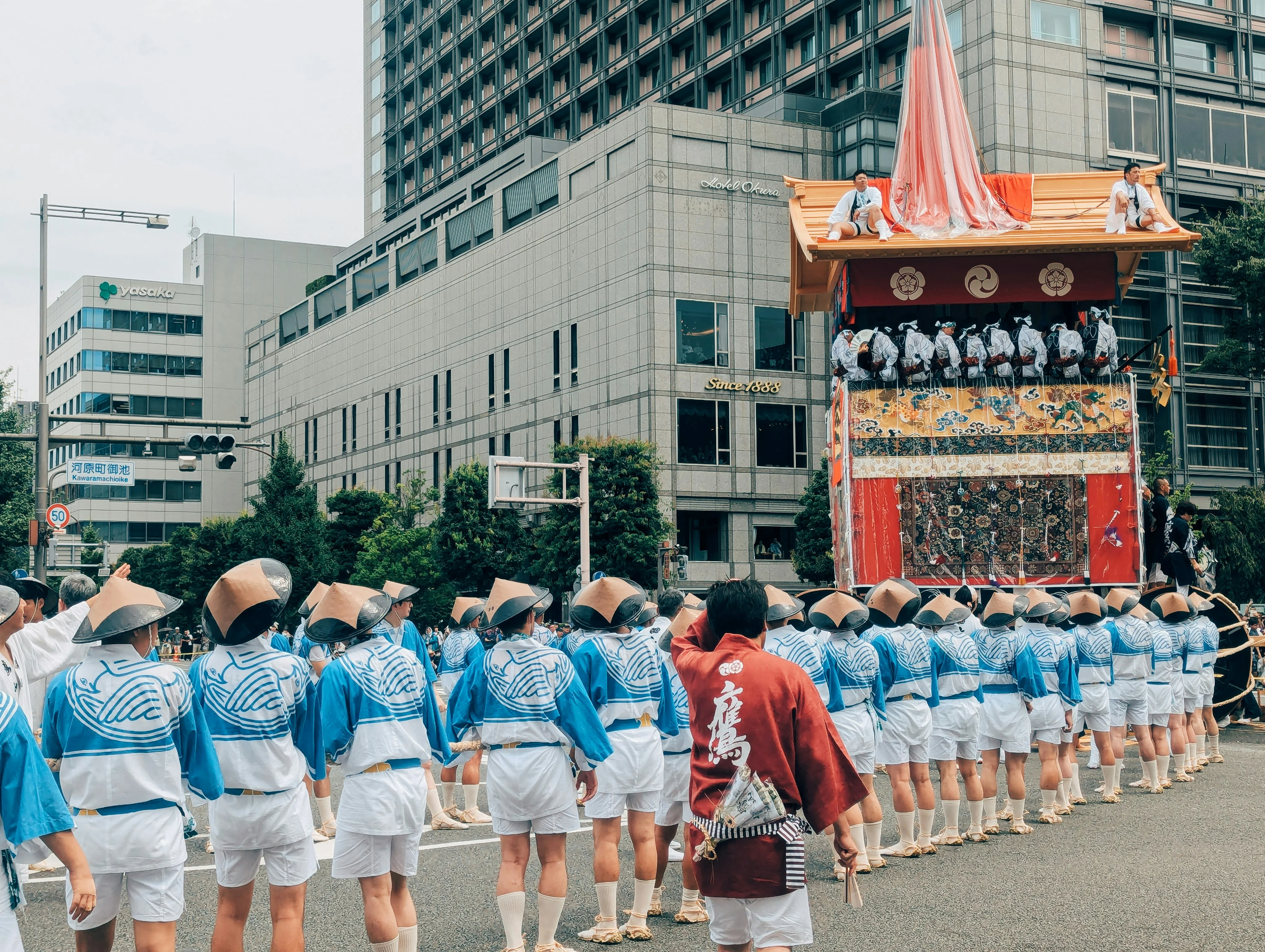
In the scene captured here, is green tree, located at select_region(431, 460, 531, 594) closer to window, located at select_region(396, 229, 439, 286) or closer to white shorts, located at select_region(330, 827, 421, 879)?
window, located at select_region(396, 229, 439, 286)

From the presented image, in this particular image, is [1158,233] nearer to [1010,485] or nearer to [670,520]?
[1010,485]

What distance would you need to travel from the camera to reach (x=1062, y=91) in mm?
50188

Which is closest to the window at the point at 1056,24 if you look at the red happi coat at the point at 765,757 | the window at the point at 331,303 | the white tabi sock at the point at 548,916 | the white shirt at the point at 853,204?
the white shirt at the point at 853,204

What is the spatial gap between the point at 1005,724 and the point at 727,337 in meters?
40.9

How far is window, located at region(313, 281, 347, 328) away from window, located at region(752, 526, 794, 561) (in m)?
36.5

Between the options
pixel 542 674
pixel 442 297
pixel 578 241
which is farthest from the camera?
pixel 442 297

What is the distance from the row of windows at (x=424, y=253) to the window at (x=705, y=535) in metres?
15.8

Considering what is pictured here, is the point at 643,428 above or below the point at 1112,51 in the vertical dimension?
below

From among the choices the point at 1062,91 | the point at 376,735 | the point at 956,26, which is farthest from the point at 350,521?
the point at 376,735

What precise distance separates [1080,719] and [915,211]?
15.0 meters

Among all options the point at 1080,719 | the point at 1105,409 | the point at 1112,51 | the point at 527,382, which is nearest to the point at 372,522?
the point at 527,382

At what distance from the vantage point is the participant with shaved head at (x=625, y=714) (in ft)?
27.8

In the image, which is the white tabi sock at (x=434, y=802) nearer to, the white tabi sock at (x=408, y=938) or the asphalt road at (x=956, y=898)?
the asphalt road at (x=956, y=898)

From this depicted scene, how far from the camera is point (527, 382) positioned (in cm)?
5894
